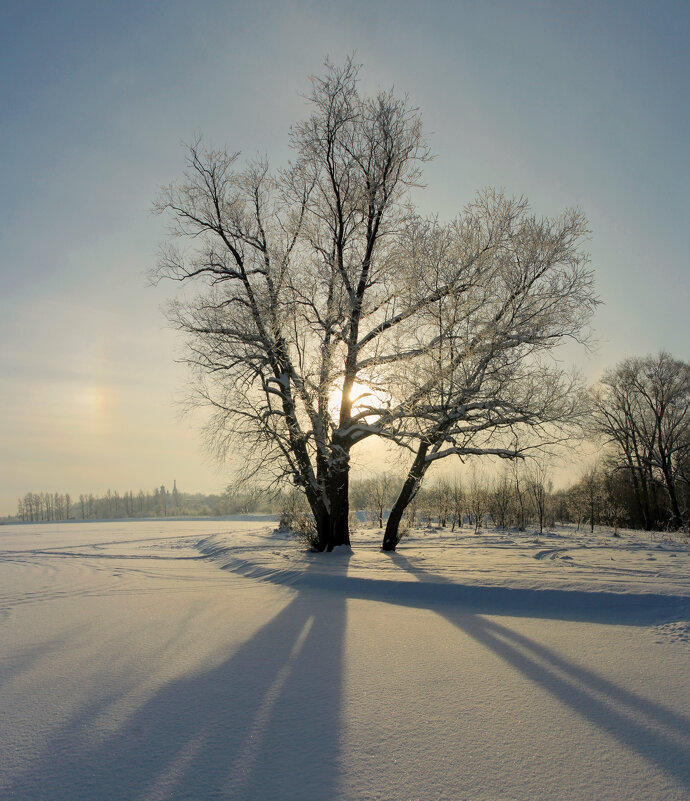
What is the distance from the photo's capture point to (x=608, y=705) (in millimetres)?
3344

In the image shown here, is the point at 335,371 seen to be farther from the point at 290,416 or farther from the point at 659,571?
the point at 659,571

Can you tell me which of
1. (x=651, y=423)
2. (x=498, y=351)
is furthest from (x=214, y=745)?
(x=651, y=423)

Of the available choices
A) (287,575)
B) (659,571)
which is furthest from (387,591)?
(659,571)

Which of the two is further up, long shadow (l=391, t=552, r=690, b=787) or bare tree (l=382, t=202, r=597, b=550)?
bare tree (l=382, t=202, r=597, b=550)

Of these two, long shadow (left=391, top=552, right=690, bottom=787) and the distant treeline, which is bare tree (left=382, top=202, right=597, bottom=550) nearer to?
long shadow (left=391, top=552, right=690, bottom=787)

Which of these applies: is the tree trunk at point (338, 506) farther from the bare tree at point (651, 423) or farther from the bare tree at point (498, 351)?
the bare tree at point (651, 423)

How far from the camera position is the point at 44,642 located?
5109mm

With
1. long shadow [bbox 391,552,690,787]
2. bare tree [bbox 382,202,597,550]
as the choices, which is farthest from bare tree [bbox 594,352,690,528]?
long shadow [bbox 391,552,690,787]

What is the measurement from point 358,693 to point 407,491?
1057 centimetres

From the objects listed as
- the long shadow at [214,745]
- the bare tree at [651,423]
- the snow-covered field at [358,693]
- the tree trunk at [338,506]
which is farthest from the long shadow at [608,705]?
the bare tree at [651,423]

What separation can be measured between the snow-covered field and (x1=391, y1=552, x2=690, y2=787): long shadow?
16mm

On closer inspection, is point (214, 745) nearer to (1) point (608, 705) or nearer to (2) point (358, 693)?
(2) point (358, 693)

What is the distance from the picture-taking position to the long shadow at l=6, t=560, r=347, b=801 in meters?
2.39

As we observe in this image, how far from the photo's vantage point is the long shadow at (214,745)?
94.1 inches
